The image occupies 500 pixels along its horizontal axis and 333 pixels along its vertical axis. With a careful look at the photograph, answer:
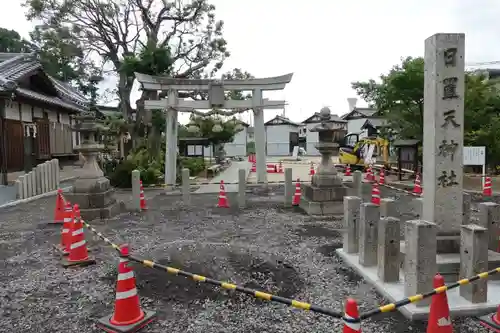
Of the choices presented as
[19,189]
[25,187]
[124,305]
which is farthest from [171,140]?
[124,305]

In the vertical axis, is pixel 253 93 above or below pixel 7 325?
above

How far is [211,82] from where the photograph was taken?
14844 mm

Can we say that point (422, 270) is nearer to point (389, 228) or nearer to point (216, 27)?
point (389, 228)

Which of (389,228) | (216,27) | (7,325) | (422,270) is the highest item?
(216,27)

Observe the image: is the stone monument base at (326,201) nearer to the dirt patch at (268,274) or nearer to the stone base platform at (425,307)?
the dirt patch at (268,274)

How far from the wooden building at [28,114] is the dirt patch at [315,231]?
9.02 m

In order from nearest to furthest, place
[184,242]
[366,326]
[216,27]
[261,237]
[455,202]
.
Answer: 1. [366,326]
2. [455,202]
3. [184,242]
4. [261,237]
5. [216,27]

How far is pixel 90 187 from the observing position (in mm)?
9375

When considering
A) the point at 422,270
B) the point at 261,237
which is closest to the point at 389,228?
the point at 422,270

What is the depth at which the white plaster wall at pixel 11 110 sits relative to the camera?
14.8 metres

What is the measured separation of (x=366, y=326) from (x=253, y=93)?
1241 centimetres

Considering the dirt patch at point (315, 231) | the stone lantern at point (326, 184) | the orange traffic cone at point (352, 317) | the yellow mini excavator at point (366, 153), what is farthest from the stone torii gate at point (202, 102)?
the orange traffic cone at point (352, 317)

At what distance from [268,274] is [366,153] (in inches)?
778

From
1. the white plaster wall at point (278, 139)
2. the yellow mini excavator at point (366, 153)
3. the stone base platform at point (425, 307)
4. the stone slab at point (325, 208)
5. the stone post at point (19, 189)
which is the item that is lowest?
the stone base platform at point (425, 307)
